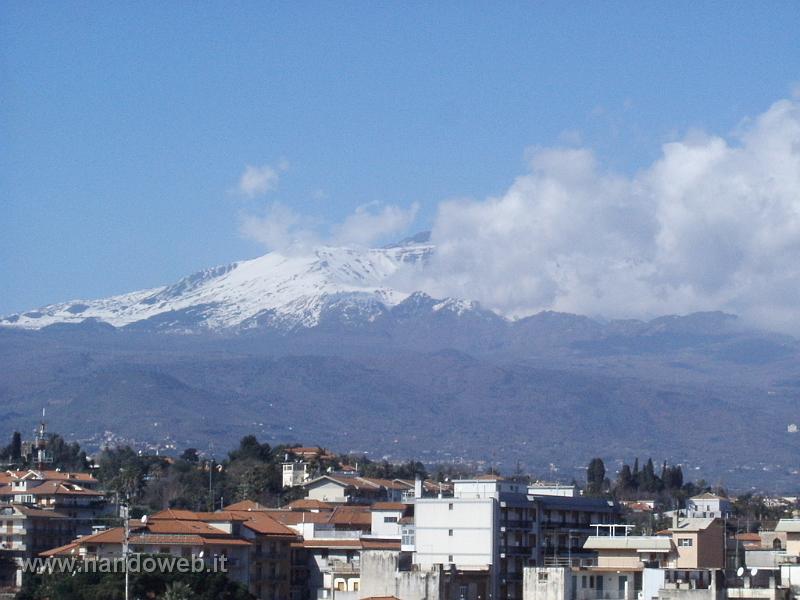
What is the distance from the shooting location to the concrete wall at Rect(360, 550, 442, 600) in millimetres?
57969

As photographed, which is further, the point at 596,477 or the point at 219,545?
the point at 596,477

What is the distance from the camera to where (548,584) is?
54625mm

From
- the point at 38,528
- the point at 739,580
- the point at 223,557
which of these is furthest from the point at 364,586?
the point at 38,528

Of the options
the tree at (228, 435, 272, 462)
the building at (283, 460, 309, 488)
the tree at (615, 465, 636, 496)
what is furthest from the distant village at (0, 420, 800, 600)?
the tree at (615, 465, 636, 496)

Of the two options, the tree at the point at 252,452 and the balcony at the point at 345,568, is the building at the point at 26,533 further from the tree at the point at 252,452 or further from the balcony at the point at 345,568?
the tree at the point at 252,452

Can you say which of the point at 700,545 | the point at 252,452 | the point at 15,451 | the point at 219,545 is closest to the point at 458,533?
the point at 219,545

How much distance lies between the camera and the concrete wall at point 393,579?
57969 mm

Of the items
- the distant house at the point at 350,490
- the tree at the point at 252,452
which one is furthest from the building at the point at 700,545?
the tree at the point at 252,452

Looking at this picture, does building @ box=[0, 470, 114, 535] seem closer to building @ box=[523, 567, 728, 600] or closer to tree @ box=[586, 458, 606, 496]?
building @ box=[523, 567, 728, 600]

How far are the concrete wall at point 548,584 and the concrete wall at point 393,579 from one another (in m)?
3.56

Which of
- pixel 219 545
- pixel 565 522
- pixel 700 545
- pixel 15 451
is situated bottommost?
pixel 219 545

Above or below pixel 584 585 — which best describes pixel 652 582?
above

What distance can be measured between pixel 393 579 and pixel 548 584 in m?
6.05

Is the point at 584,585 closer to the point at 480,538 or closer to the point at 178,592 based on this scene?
the point at 480,538
